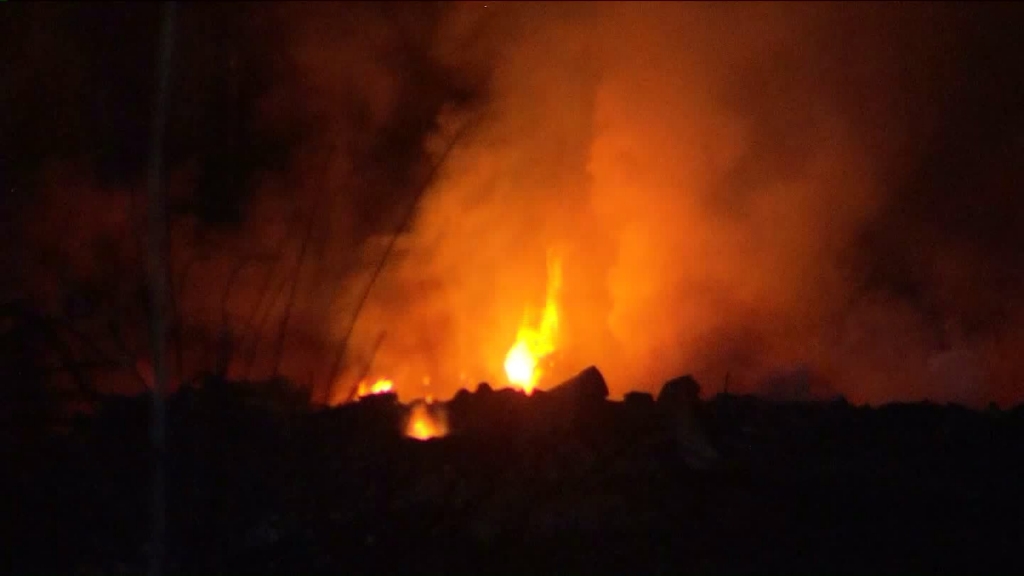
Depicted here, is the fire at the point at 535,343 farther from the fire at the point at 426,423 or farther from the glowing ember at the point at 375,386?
the fire at the point at 426,423

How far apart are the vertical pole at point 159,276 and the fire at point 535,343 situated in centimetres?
472

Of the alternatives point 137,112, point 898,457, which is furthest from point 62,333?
point 898,457

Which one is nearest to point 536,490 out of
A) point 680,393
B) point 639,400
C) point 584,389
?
point 584,389

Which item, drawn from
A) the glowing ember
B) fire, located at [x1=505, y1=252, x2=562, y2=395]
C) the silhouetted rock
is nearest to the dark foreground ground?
the silhouetted rock

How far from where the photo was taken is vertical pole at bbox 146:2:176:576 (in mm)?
6426

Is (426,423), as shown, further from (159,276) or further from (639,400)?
(159,276)

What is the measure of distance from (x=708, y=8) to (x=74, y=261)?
6190 mm

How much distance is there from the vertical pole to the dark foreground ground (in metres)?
0.27

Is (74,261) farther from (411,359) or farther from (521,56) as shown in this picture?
(521,56)

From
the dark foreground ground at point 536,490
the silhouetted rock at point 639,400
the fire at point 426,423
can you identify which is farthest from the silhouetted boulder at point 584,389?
the fire at point 426,423

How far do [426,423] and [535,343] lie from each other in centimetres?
364

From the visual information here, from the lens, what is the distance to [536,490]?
7.19 m

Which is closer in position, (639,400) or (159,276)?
(159,276)

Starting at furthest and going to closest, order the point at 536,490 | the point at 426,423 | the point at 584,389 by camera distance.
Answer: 1. the point at 426,423
2. the point at 584,389
3. the point at 536,490
